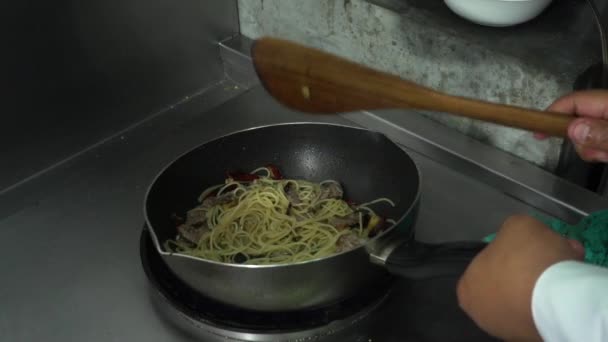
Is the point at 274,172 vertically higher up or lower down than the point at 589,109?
lower down

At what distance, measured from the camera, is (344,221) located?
1044mm

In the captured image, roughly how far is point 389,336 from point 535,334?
250mm

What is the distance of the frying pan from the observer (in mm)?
808

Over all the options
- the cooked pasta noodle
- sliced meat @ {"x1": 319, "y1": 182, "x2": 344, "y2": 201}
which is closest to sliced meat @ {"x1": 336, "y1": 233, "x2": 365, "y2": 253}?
the cooked pasta noodle

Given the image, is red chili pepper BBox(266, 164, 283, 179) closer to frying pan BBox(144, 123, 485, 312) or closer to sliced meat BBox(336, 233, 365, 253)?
frying pan BBox(144, 123, 485, 312)

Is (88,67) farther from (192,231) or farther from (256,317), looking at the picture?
(256,317)

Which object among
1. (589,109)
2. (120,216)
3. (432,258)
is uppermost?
(589,109)

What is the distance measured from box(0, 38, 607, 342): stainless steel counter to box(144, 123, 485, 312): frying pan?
82 millimetres

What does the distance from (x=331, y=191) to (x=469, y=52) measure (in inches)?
12.9

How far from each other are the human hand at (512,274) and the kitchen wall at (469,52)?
40 cm

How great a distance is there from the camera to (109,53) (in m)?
1.23

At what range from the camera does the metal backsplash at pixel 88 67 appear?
1112mm

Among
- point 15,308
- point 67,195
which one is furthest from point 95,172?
point 15,308

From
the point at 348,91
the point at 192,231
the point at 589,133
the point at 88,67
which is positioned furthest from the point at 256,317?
the point at 88,67
